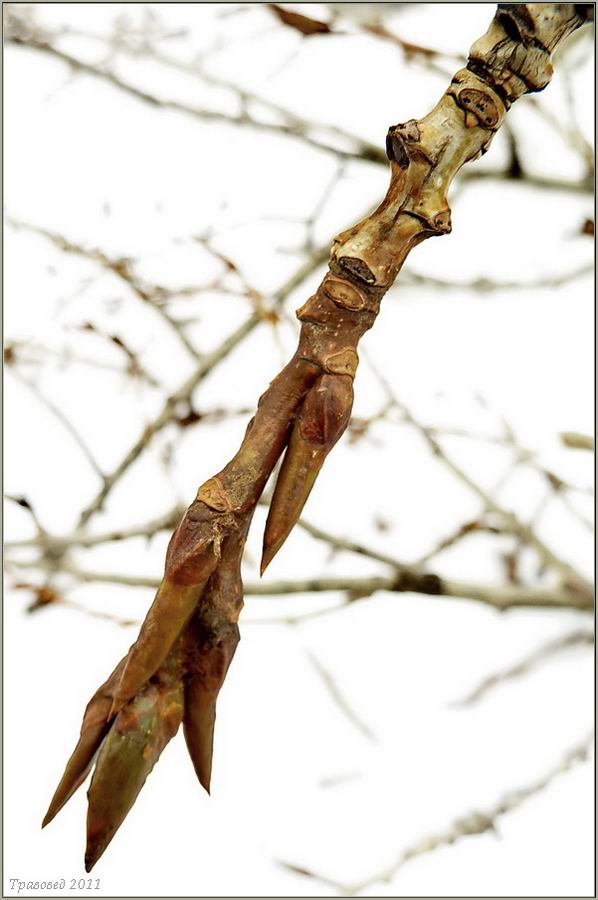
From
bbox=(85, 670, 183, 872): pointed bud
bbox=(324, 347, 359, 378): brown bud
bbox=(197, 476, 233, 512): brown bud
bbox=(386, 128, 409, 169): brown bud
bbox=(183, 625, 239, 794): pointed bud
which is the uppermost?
bbox=(386, 128, 409, 169): brown bud

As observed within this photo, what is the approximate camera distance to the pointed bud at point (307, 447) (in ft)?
1.25

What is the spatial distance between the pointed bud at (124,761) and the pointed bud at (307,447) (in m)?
0.09

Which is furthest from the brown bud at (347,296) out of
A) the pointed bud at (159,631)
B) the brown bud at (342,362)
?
the pointed bud at (159,631)

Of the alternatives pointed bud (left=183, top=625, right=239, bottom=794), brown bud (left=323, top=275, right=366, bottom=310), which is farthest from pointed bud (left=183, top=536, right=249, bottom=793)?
brown bud (left=323, top=275, right=366, bottom=310)

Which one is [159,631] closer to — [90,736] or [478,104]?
[90,736]

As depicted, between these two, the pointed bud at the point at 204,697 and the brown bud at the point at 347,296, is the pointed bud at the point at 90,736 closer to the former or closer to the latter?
the pointed bud at the point at 204,697

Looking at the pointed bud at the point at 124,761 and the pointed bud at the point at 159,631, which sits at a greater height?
the pointed bud at the point at 159,631

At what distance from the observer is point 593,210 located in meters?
0.83

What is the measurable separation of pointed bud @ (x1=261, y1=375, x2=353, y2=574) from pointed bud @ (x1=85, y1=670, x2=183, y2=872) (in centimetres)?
9

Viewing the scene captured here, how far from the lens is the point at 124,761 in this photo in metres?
0.40

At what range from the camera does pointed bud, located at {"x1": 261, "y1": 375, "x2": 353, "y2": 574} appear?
382 mm

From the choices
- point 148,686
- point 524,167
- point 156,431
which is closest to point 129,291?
point 156,431

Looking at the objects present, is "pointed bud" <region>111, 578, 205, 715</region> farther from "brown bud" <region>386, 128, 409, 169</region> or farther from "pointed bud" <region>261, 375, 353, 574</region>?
"brown bud" <region>386, 128, 409, 169</region>

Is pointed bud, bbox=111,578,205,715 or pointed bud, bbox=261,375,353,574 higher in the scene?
pointed bud, bbox=261,375,353,574
